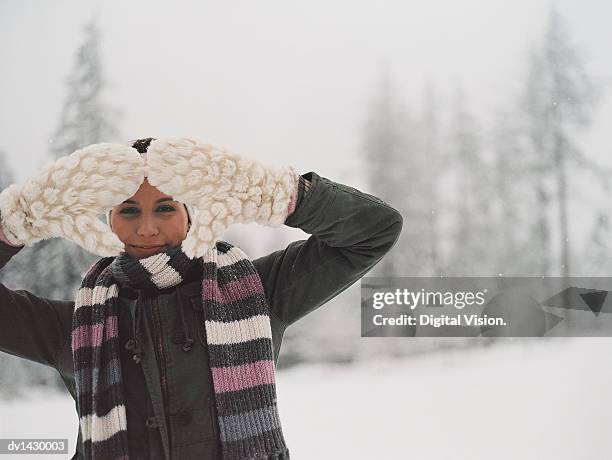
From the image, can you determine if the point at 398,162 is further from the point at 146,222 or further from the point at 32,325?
the point at 32,325

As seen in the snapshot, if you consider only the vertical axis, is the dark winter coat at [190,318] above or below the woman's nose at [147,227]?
below

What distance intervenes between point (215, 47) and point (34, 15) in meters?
0.56

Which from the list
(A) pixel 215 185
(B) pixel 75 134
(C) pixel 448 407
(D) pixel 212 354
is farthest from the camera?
(B) pixel 75 134

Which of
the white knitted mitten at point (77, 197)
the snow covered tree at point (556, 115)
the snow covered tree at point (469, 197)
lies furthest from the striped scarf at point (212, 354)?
the snow covered tree at point (556, 115)

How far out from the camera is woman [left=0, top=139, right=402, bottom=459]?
31.8 inches

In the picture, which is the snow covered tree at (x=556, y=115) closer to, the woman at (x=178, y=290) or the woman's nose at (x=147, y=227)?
the woman at (x=178, y=290)

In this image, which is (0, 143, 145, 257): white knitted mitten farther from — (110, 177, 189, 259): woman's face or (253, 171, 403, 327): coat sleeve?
(253, 171, 403, 327): coat sleeve

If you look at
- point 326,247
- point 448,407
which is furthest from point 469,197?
point 326,247

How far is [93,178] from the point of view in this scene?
0.81m

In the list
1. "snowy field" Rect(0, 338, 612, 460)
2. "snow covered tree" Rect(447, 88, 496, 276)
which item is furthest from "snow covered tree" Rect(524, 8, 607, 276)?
"snowy field" Rect(0, 338, 612, 460)

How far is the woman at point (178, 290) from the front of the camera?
807mm

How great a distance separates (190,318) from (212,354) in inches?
2.6

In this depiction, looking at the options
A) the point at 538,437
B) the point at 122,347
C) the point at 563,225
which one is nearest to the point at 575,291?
the point at 563,225

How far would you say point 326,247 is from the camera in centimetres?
94
